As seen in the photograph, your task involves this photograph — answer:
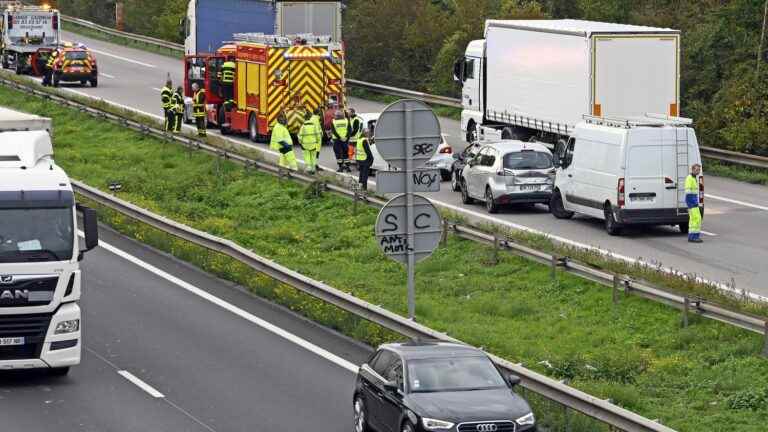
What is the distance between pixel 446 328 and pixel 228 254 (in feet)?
15.6

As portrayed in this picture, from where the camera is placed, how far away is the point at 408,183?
63.9 feet

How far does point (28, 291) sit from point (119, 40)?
62.3m

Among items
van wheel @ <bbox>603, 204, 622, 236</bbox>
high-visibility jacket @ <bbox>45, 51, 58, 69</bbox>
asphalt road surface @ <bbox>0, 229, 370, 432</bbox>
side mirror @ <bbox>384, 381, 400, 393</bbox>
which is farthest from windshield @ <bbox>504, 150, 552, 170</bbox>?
high-visibility jacket @ <bbox>45, 51, 58, 69</bbox>

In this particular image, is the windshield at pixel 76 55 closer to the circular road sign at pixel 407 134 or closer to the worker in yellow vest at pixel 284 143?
the worker in yellow vest at pixel 284 143

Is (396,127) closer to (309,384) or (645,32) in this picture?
(309,384)

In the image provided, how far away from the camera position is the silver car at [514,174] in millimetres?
32969

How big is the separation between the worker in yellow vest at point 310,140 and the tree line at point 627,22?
1209 cm

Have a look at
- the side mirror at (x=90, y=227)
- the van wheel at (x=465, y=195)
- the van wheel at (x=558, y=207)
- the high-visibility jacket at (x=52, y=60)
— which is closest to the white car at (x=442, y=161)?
the van wheel at (x=465, y=195)

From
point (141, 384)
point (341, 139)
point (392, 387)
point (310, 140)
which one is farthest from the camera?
point (341, 139)

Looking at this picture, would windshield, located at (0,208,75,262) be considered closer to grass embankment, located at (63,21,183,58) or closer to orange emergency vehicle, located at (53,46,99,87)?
orange emergency vehicle, located at (53,46,99,87)

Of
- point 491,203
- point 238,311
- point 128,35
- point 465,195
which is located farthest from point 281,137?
point 128,35

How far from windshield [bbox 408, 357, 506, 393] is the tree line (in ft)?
90.1

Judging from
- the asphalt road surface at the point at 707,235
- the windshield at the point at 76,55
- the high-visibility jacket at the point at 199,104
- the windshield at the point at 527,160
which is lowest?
the asphalt road surface at the point at 707,235

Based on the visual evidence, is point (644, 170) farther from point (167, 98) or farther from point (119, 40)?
point (119, 40)
